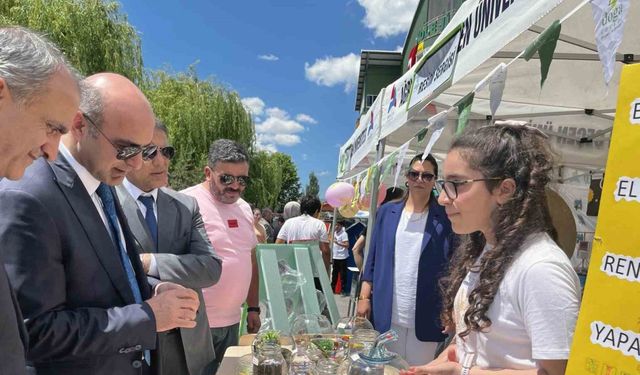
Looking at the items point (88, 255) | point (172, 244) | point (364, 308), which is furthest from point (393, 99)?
point (88, 255)

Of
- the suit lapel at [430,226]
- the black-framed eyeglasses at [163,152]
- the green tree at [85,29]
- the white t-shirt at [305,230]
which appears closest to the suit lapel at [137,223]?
the black-framed eyeglasses at [163,152]

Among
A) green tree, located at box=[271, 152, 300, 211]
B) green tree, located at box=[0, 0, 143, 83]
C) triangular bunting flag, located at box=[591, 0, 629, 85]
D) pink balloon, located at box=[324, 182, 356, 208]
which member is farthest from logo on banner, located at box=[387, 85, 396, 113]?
green tree, located at box=[271, 152, 300, 211]

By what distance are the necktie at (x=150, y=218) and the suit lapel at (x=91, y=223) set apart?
82cm

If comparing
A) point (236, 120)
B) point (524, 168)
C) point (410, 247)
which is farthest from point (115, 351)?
point (236, 120)

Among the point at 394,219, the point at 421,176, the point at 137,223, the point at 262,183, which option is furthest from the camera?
the point at 262,183

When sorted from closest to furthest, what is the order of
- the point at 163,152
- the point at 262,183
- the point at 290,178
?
the point at 163,152 → the point at 262,183 → the point at 290,178

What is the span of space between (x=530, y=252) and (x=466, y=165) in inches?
14.2

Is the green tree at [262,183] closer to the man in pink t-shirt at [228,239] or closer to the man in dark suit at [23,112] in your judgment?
the man in pink t-shirt at [228,239]

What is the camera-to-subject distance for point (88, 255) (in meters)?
1.25

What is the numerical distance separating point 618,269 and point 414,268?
1960 mm

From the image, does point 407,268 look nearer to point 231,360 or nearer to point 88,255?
point 231,360

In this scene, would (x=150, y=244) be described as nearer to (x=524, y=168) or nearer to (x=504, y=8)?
(x=524, y=168)

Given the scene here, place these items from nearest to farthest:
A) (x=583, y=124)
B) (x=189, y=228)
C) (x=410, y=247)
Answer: (x=189, y=228)
(x=410, y=247)
(x=583, y=124)

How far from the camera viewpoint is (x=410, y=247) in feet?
9.66
